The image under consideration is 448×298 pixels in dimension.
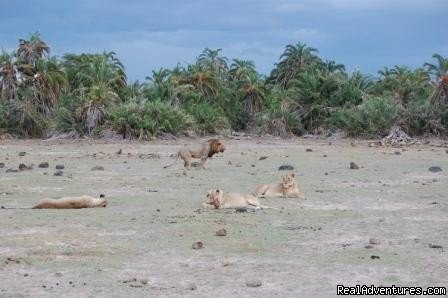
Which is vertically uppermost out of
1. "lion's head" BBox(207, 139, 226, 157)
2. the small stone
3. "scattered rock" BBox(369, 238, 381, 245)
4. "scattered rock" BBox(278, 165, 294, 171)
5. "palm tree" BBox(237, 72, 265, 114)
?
"palm tree" BBox(237, 72, 265, 114)

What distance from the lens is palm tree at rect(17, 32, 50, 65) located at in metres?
41.1

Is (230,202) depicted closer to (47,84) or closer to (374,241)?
(374,241)

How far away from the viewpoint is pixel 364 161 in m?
21.9

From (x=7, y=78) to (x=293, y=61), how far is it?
18925mm

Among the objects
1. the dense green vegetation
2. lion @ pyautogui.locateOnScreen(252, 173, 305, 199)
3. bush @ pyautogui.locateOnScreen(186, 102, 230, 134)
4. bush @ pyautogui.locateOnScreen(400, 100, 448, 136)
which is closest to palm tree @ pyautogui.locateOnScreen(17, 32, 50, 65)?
the dense green vegetation

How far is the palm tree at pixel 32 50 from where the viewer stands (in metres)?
41.1

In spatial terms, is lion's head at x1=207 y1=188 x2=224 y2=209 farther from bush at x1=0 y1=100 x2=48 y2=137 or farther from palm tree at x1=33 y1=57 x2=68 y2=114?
palm tree at x1=33 y1=57 x2=68 y2=114

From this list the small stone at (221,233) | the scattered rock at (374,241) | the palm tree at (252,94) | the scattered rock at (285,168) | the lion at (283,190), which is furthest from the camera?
the palm tree at (252,94)

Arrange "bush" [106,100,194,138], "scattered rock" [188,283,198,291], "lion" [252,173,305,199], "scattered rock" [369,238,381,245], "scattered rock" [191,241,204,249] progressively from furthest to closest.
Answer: "bush" [106,100,194,138]
"lion" [252,173,305,199]
"scattered rock" [369,238,381,245]
"scattered rock" [191,241,204,249]
"scattered rock" [188,283,198,291]

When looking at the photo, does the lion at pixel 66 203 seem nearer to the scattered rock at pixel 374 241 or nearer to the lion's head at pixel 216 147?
the scattered rock at pixel 374 241

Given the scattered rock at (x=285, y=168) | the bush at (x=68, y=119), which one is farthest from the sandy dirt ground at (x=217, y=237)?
the bush at (x=68, y=119)

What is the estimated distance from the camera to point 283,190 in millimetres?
13289

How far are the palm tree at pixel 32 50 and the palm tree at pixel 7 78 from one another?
5.07ft

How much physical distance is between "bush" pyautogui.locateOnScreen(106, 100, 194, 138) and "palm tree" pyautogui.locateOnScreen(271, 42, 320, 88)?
15569 mm
